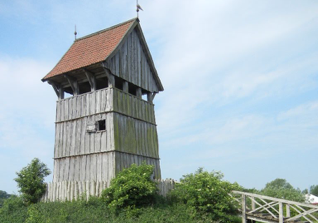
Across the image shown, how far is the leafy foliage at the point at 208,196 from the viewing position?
1861 centimetres

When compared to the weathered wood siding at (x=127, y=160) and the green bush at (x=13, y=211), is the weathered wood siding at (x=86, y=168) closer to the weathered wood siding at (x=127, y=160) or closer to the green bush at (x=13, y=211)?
the weathered wood siding at (x=127, y=160)

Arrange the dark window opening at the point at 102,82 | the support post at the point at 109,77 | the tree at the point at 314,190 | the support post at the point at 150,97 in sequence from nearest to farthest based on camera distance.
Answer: the support post at the point at 109,77 < the dark window opening at the point at 102,82 < the support post at the point at 150,97 < the tree at the point at 314,190

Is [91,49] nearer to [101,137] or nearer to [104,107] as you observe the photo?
Result: [104,107]

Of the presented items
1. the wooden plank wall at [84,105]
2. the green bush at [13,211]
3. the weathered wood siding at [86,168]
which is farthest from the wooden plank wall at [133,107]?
the green bush at [13,211]

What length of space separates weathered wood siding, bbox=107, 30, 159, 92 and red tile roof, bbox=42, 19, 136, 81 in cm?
61

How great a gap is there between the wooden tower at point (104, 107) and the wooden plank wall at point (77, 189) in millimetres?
1189

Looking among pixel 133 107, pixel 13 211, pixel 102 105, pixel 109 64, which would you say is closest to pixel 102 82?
pixel 133 107

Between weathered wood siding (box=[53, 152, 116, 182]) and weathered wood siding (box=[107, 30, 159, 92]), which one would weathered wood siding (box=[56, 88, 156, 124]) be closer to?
weathered wood siding (box=[107, 30, 159, 92])

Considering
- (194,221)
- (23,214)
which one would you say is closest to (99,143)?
(23,214)

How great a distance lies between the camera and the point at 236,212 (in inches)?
784

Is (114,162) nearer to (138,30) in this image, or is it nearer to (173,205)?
(173,205)

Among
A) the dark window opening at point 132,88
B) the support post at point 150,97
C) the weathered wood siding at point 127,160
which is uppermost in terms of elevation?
the dark window opening at point 132,88

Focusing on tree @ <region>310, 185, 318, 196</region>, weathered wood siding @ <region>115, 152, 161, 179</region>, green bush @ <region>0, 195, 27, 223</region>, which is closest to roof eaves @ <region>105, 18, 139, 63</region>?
weathered wood siding @ <region>115, 152, 161, 179</region>

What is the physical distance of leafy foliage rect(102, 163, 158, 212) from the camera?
1795 cm
